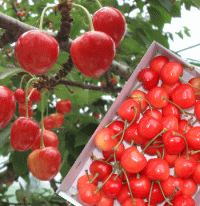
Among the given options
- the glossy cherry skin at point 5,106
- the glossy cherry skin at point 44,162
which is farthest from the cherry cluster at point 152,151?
the glossy cherry skin at point 5,106

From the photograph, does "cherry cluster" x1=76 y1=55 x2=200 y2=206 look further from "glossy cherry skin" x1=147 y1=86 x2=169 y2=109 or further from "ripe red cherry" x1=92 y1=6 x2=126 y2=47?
"ripe red cherry" x1=92 y1=6 x2=126 y2=47

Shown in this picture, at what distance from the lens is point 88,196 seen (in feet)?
2.61

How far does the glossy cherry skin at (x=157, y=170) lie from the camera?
0.80m

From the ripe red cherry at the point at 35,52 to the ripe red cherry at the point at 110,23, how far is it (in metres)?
0.12

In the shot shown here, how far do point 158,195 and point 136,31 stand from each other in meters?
0.74

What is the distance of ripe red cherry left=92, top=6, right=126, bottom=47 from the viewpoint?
46cm

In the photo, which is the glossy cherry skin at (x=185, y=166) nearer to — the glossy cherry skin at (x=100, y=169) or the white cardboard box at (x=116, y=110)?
the white cardboard box at (x=116, y=110)

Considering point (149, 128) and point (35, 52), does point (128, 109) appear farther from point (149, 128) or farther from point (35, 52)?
point (35, 52)

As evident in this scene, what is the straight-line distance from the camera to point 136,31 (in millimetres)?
1167

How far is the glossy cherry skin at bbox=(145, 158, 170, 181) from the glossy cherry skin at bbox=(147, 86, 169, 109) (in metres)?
0.21

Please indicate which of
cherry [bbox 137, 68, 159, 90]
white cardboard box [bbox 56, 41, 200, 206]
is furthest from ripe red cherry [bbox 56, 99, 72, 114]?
cherry [bbox 137, 68, 159, 90]

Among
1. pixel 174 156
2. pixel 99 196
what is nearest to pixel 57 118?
pixel 99 196

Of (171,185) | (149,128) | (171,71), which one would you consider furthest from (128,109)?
(171,185)

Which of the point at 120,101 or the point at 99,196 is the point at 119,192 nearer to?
the point at 99,196
